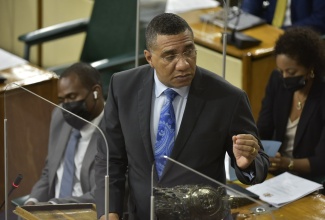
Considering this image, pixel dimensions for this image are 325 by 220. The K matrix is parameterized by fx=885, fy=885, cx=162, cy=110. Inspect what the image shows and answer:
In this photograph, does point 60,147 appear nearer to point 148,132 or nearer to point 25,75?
point 148,132

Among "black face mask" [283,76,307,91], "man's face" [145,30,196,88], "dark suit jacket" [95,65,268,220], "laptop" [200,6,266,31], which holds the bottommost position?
"laptop" [200,6,266,31]

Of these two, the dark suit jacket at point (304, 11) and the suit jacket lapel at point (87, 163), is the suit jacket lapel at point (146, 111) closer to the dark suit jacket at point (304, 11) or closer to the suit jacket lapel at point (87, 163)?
the suit jacket lapel at point (87, 163)

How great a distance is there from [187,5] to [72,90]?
2157 millimetres

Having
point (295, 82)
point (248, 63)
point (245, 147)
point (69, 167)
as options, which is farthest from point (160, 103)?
point (248, 63)

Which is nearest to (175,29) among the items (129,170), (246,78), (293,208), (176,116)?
(176,116)

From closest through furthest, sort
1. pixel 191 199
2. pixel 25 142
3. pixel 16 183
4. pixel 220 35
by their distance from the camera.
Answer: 1. pixel 191 199
2. pixel 16 183
3. pixel 25 142
4. pixel 220 35

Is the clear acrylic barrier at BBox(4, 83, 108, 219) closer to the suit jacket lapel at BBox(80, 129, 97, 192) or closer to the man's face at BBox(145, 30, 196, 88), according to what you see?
the suit jacket lapel at BBox(80, 129, 97, 192)

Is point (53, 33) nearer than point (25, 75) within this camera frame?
No

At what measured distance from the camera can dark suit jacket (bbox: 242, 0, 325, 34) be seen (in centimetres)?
570

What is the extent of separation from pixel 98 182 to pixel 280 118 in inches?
64.9

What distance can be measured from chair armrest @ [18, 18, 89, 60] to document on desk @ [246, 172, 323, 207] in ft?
7.49

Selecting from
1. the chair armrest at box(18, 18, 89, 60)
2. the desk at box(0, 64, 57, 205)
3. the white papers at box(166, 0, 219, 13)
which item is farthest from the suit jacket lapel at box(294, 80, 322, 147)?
the chair armrest at box(18, 18, 89, 60)

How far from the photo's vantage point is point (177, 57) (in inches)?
112

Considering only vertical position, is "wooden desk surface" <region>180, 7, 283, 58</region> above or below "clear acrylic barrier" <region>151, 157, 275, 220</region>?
below
